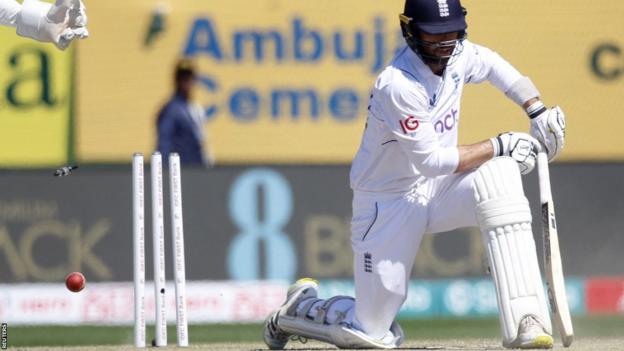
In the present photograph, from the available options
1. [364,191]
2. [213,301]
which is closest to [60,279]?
[213,301]

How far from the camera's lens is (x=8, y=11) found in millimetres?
6328

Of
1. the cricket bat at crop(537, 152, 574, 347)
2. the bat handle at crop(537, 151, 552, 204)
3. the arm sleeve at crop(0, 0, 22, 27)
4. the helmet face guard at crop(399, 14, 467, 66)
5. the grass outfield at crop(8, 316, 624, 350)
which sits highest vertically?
the arm sleeve at crop(0, 0, 22, 27)

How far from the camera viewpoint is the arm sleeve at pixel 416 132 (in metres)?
6.40

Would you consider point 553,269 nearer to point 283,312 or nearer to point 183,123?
point 283,312

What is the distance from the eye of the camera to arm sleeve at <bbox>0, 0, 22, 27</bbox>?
20.7 feet

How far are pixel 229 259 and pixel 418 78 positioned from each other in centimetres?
351

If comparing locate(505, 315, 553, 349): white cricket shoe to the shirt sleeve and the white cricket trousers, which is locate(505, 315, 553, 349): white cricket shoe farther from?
the shirt sleeve

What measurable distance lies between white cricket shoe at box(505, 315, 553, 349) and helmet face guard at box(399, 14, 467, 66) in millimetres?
1050

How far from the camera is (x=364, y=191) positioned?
6.78 meters

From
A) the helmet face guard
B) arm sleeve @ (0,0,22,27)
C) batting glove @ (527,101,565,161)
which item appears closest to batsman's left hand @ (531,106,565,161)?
batting glove @ (527,101,565,161)

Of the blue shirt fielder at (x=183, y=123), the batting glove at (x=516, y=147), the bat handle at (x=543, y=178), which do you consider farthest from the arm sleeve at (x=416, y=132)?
the blue shirt fielder at (x=183, y=123)

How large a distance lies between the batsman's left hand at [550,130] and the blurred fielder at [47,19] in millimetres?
1738

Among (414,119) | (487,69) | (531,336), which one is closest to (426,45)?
(414,119)

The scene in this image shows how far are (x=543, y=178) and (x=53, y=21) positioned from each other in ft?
6.19
